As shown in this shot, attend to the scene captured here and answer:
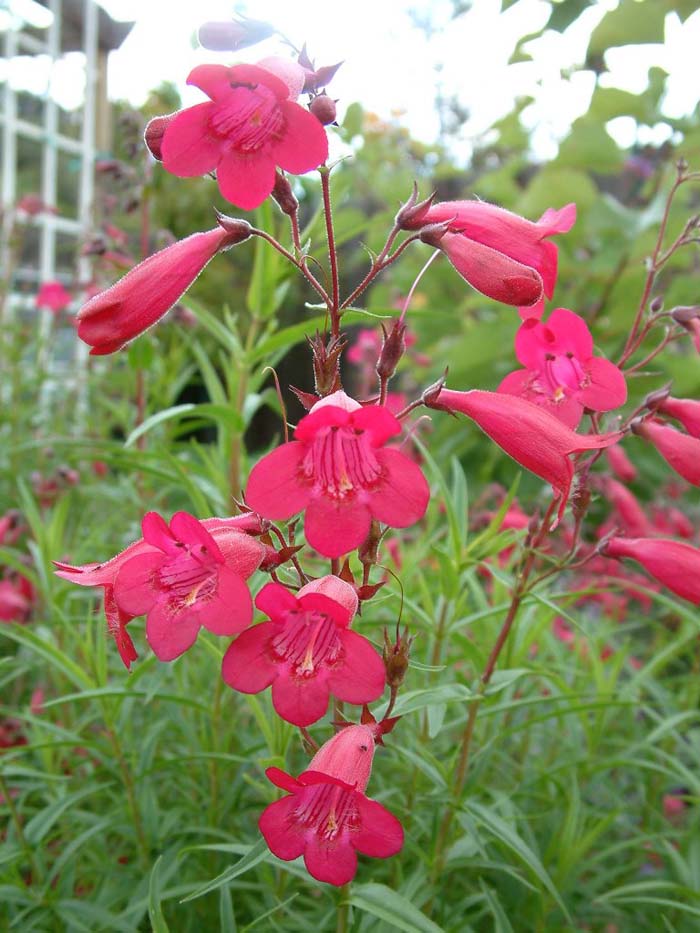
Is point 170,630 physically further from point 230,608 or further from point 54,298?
point 54,298

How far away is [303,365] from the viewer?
31.2 feet

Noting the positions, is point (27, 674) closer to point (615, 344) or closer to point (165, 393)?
point (165, 393)

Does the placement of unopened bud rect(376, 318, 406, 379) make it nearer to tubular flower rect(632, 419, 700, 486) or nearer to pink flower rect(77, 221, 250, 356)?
pink flower rect(77, 221, 250, 356)

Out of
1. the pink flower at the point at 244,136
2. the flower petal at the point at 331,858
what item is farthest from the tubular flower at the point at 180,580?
the pink flower at the point at 244,136

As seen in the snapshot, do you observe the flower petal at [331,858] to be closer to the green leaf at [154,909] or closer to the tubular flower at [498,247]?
the green leaf at [154,909]

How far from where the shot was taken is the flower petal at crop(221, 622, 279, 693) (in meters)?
0.94

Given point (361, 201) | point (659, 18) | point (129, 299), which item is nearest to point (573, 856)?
point (129, 299)

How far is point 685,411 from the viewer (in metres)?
1.41

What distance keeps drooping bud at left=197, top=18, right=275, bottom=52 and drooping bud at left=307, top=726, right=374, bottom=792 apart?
37.7 inches

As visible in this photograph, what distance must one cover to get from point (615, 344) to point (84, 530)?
291cm

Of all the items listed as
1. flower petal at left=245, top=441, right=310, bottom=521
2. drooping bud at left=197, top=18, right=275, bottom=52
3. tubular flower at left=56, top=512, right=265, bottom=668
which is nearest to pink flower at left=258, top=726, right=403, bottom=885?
tubular flower at left=56, top=512, right=265, bottom=668

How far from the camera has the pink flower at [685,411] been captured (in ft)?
4.60

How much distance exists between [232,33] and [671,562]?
1086mm

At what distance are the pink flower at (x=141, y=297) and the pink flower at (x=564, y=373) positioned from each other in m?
0.54
